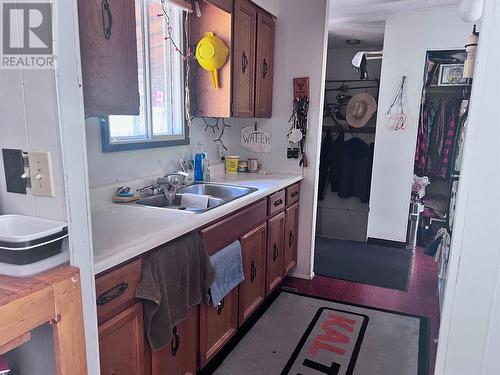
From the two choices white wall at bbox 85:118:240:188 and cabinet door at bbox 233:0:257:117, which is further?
cabinet door at bbox 233:0:257:117

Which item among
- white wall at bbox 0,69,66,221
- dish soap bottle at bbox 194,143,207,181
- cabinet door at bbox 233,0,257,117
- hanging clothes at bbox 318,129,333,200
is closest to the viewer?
white wall at bbox 0,69,66,221

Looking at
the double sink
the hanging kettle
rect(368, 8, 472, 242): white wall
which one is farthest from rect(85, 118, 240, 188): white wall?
rect(368, 8, 472, 242): white wall

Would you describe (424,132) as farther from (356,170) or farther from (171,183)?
(171,183)

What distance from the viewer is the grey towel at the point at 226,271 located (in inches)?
69.2

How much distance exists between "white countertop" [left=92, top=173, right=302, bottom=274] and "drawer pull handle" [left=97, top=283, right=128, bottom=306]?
9 centimetres

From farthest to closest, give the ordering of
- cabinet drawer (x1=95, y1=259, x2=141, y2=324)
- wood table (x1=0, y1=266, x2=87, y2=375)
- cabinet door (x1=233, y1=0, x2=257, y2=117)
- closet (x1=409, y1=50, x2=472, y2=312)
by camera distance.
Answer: closet (x1=409, y1=50, x2=472, y2=312)
cabinet door (x1=233, y1=0, x2=257, y2=117)
cabinet drawer (x1=95, y1=259, x2=141, y2=324)
wood table (x1=0, y1=266, x2=87, y2=375)

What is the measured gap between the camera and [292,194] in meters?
2.84

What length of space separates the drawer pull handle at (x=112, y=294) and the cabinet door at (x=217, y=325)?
57 centimetres

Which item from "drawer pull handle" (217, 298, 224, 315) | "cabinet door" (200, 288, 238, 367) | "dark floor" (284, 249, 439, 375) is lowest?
"dark floor" (284, 249, 439, 375)

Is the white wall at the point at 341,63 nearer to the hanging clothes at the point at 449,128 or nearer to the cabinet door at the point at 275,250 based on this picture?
the hanging clothes at the point at 449,128

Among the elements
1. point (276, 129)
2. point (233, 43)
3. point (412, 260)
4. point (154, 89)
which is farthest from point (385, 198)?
point (154, 89)

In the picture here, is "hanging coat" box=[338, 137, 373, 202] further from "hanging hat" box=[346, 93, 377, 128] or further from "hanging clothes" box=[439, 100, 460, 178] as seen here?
"hanging clothes" box=[439, 100, 460, 178]

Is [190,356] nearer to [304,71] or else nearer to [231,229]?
[231,229]

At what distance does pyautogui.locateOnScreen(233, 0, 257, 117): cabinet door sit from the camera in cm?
240
